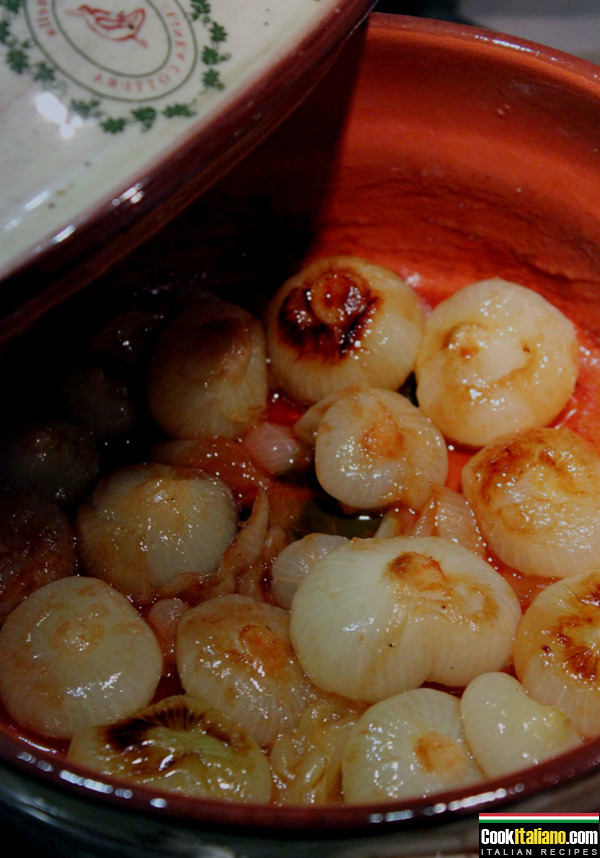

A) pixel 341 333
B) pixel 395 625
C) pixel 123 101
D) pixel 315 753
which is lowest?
pixel 315 753

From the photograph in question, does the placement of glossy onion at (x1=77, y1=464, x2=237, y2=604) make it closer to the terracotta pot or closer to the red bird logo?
the terracotta pot

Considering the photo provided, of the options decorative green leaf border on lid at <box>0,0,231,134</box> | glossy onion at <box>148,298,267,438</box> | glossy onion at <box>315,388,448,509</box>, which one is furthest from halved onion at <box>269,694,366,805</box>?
decorative green leaf border on lid at <box>0,0,231,134</box>

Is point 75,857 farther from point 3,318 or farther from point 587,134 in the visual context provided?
point 587,134

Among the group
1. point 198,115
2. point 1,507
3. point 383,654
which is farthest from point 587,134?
point 1,507

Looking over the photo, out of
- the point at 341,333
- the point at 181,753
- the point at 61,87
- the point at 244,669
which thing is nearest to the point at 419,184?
the point at 341,333

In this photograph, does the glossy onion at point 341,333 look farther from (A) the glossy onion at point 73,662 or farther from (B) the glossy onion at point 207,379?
(A) the glossy onion at point 73,662

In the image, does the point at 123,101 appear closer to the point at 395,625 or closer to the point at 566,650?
the point at 395,625
